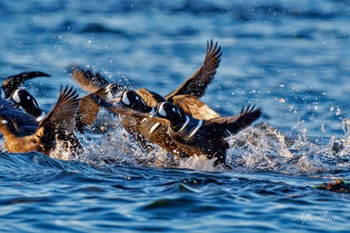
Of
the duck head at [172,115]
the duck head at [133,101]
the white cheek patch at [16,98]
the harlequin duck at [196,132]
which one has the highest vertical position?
the white cheek patch at [16,98]

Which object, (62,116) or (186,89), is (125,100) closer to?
(62,116)

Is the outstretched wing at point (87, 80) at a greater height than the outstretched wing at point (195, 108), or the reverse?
the outstretched wing at point (87, 80)

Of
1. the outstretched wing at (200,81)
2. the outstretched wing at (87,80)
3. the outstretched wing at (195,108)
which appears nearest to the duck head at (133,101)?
the outstretched wing at (195,108)

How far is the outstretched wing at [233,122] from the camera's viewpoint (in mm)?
9664

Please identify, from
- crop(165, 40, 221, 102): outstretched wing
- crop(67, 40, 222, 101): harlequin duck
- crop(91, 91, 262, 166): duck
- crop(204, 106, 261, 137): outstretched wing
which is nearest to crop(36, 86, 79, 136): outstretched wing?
crop(91, 91, 262, 166): duck

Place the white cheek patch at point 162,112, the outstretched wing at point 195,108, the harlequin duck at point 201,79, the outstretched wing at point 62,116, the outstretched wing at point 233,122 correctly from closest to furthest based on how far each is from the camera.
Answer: the outstretched wing at point 62,116 → the outstretched wing at point 233,122 → the white cheek patch at point 162,112 → the outstretched wing at point 195,108 → the harlequin duck at point 201,79

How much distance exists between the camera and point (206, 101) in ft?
48.9

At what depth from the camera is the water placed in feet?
23.4

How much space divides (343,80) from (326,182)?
7.53 metres

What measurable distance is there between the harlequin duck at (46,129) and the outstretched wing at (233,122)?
159cm

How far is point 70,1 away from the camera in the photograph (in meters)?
20.9

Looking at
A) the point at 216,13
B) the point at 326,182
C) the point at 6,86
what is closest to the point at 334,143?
the point at 326,182

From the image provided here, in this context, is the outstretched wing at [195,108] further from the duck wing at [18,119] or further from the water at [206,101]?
the duck wing at [18,119]

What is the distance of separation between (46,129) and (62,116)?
0.27 meters
